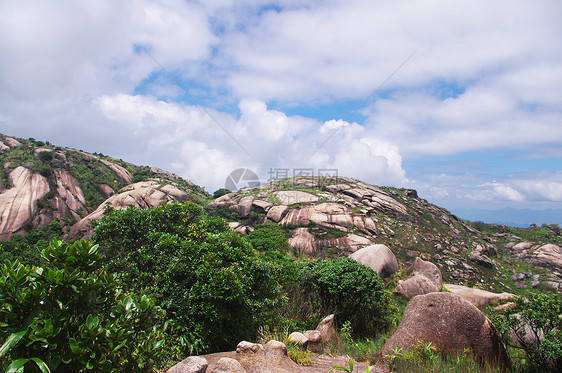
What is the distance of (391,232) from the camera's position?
36594mm

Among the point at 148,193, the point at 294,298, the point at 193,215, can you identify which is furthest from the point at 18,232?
the point at 294,298

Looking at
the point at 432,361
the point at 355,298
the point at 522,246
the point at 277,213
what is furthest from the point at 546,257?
the point at 432,361

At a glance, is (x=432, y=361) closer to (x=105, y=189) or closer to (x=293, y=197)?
(x=293, y=197)

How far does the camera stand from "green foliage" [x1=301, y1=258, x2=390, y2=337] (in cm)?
1187

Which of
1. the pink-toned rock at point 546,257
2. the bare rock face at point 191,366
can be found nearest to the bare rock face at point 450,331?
the bare rock face at point 191,366

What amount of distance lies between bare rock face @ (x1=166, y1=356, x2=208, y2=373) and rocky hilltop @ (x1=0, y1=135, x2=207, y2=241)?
36086mm

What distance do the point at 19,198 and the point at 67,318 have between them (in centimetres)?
5647

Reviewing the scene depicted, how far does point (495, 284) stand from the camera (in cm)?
3275

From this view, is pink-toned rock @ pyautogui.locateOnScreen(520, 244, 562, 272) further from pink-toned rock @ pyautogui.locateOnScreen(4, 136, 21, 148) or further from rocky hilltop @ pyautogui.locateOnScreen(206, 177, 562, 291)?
pink-toned rock @ pyautogui.locateOnScreen(4, 136, 21, 148)

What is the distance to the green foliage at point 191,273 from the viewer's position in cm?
764

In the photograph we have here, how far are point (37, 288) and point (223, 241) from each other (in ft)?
21.7

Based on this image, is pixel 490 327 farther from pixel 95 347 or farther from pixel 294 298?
pixel 95 347

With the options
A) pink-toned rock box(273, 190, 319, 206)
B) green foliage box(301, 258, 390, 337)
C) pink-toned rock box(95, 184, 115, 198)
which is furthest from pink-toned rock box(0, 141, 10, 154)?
green foliage box(301, 258, 390, 337)

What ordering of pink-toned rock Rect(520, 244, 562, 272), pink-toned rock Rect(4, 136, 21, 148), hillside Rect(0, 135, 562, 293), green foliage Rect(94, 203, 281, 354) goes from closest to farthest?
green foliage Rect(94, 203, 281, 354), hillside Rect(0, 135, 562, 293), pink-toned rock Rect(520, 244, 562, 272), pink-toned rock Rect(4, 136, 21, 148)
